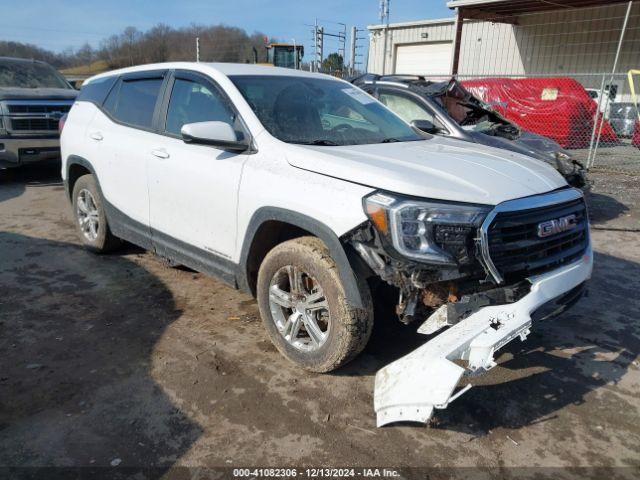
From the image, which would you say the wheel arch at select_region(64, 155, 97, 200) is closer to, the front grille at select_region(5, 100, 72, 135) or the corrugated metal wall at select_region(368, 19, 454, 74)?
the front grille at select_region(5, 100, 72, 135)

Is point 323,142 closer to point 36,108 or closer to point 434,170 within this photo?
point 434,170

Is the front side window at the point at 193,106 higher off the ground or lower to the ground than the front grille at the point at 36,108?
higher

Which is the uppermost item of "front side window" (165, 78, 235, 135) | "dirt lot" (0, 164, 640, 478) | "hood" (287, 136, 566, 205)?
"front side window" (165, 78, 235, 135)

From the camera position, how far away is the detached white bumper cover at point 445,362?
233 centimetres

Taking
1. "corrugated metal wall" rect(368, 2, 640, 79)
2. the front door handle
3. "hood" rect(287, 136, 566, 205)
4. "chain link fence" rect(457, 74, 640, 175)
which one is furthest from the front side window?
"corrugated metal wall" rect(368, 2, 640, 79)

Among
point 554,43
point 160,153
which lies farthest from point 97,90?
point 554,43

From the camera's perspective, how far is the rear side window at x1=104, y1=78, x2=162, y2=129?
4.23 meters

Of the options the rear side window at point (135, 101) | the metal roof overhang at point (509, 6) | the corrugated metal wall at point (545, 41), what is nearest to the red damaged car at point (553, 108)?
the metal roof overhang at point (509, 6)

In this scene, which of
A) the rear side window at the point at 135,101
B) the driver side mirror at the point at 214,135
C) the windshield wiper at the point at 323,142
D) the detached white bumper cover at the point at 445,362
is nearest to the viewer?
the detached white bumper cover at the point at 445,362

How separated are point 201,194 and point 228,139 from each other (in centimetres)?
52

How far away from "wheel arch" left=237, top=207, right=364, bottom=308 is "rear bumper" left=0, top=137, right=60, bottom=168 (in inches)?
265

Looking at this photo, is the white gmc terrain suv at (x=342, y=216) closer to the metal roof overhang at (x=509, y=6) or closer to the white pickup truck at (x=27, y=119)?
the white pickup truck at (x=27, y=119)

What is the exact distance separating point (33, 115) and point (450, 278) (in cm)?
831

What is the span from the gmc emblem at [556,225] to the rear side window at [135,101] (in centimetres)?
308
